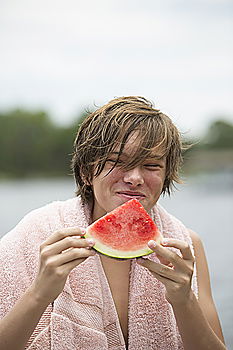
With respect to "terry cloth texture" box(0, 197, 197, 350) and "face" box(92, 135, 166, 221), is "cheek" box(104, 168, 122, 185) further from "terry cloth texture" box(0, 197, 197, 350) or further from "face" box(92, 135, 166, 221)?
"terry cloth texture" box(0, 197, 197, 350)

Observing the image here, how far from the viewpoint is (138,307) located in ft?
6.46

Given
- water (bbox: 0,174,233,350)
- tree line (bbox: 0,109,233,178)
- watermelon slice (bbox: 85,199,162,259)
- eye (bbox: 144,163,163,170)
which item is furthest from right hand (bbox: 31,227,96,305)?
tree line (bbox: 0,109,233,178)

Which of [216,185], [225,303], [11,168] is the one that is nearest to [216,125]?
[11,168]

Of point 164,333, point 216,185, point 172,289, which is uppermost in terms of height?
point 172,289

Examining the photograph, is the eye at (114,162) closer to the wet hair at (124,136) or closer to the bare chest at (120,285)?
the wet hair at (124,136)

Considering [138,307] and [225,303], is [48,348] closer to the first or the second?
[138,307]

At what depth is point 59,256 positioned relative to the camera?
60.7 inches

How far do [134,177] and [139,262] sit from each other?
0.29m

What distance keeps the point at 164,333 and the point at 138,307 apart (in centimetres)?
14

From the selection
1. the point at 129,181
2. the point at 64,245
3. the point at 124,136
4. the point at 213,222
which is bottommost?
the point at 213,222

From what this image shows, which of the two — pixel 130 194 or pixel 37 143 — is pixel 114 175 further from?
pixel 37 143

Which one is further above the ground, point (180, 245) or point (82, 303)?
point (180, 245)

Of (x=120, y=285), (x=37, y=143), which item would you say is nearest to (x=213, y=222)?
(x=120, y=285)

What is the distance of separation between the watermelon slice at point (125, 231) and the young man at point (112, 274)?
0.17 ft
